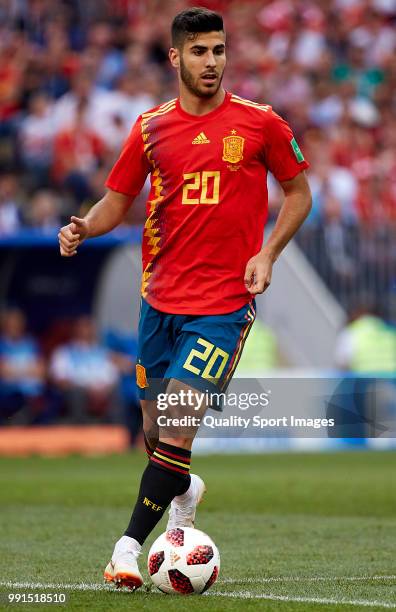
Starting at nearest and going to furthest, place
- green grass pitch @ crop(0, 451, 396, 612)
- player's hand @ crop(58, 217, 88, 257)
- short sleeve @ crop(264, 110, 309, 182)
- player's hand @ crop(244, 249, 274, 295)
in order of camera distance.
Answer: green grass pitch @ crop(0, 451, 396, 612), player's hand @ crop(244, 249, 274, 295), player's hand @ crop(58, 217, 88, 257), short sleeve @ crop(264, 110, 309, 182)

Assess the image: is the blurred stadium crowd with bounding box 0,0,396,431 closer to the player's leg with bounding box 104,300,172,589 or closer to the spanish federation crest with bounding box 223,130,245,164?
the player's leg with bounding box 104,300,172,589

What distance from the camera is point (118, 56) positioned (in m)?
20.0

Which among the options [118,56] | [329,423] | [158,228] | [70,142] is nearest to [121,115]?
[70,142]

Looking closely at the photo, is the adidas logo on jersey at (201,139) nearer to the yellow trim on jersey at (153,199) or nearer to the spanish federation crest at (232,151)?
the spanish federation crest at (232,151)

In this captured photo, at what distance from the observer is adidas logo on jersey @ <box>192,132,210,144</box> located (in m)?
6.62

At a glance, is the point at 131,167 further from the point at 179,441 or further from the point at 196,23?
the point at 179,441

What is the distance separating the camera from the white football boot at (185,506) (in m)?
6.92

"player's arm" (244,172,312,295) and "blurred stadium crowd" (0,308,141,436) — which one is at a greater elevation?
"player's arm" (244,172,312,295)

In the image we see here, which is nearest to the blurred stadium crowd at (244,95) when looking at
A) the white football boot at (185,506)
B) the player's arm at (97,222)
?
the player's arm at (97,222)

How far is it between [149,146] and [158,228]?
401 mm

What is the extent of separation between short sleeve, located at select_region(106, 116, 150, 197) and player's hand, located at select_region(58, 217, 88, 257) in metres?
0.41

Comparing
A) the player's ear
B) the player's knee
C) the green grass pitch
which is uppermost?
the player's ear

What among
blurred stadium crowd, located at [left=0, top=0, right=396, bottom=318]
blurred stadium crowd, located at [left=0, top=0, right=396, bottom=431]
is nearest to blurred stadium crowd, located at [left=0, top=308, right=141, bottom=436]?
blurred stadium crowd, located at [left=0, top=0, right=396, bottom=431]

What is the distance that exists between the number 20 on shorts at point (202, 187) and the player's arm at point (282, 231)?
332mm
